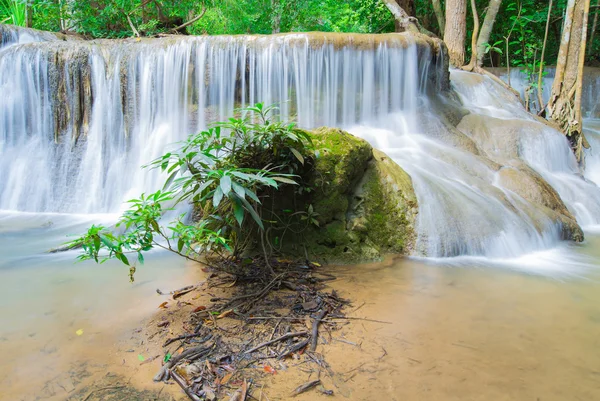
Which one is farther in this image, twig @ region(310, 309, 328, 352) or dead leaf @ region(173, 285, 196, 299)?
dead leaf @ region(173, 285, 196, 299)

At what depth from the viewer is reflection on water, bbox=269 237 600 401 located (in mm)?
1953

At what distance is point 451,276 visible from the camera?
348 cm

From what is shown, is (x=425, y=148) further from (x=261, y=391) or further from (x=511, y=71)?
(x=511, y=71)

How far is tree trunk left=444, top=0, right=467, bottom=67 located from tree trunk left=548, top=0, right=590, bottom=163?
101 inches

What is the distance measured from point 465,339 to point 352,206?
1.89 metres

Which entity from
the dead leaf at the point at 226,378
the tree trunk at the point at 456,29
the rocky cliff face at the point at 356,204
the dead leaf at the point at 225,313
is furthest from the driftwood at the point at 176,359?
the tree trunk at the point at 456,29

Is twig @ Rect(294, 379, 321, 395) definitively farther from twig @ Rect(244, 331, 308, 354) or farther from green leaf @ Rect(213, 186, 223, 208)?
green leaf @ Rect(213, 186, 223, 208)

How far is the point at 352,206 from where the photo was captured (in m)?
4.08

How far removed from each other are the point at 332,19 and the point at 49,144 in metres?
14.9

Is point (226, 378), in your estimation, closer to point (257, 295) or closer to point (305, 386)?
point (305, 386)

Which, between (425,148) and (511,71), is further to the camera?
(511,71)

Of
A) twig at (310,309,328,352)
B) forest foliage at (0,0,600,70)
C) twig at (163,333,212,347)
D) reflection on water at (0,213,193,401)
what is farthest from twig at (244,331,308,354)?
forest foliage at (0,0,600,70)

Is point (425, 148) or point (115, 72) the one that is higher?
point (115, 72)

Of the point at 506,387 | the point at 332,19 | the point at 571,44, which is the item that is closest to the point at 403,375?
the point at 506,387
